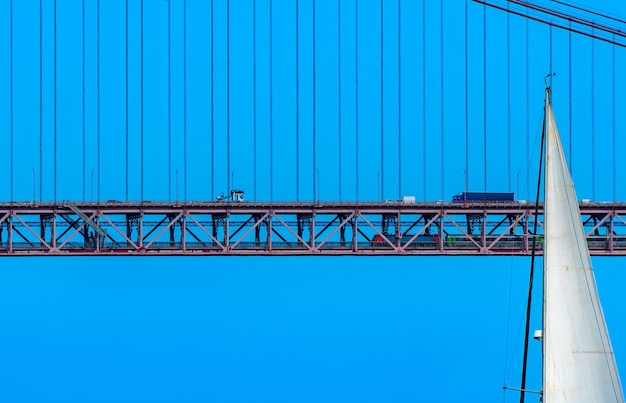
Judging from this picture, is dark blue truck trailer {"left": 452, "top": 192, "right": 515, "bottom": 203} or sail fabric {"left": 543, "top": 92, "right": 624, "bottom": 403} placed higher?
dark blue truck trailer {"left": 452, "top": 192, "right": 515, "bottom": 203}

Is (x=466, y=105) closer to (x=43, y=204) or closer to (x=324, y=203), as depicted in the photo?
(x=324, y=203)

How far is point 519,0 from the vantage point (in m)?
66.3

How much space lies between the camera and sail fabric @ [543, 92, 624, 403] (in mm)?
23125

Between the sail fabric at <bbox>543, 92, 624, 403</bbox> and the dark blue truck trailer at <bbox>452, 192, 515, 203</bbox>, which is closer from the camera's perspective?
the sail fabric at <bbox>543, 92, 624, 403</bbox>

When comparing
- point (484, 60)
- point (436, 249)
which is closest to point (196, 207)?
point (436, 249)

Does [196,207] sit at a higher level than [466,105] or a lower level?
lower
